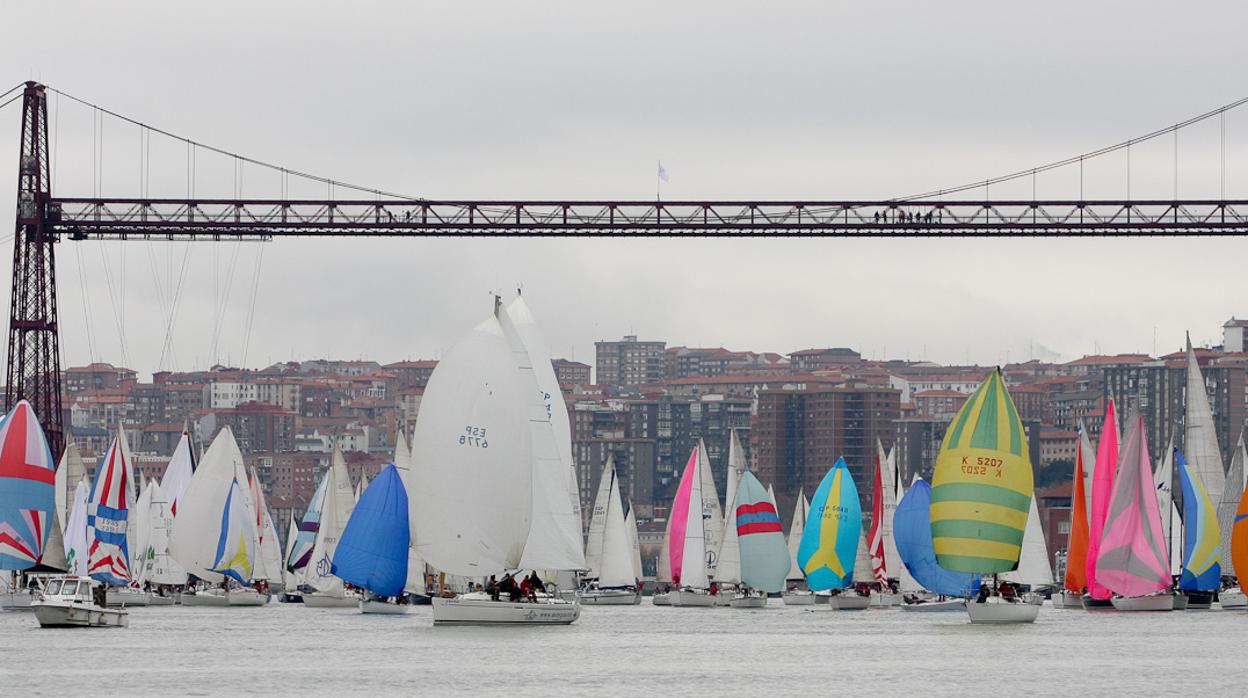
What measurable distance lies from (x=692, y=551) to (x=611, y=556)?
266 cm

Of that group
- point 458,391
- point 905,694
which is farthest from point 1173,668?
point 458,391

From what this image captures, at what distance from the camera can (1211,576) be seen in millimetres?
34406

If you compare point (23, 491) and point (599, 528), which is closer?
point (23, 491)

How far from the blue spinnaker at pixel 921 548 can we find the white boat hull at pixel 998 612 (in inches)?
152

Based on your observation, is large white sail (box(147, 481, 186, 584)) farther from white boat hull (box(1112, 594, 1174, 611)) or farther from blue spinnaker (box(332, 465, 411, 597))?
white boat hull (box(1112, 594, 1174, 611))

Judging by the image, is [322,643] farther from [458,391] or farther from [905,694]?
[905,694]

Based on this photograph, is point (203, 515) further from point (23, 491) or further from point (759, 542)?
point (759, 542)

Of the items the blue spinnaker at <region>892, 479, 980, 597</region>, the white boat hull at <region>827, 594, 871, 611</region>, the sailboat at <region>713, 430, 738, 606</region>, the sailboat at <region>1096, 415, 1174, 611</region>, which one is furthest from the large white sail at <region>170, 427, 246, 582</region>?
the sailboat at <region>1096, 415, 1174, 611</region>

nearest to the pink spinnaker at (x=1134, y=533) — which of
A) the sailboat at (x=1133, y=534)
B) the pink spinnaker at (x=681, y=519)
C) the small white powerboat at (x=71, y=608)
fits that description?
the sailboat at (x=1133, y=534)

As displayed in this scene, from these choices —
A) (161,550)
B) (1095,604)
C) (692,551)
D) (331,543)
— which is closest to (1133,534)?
(1095,604)

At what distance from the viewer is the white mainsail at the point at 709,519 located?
40094 mm

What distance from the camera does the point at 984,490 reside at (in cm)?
2831

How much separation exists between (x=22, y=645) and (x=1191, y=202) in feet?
98.4

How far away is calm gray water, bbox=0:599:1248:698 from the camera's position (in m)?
21.2
